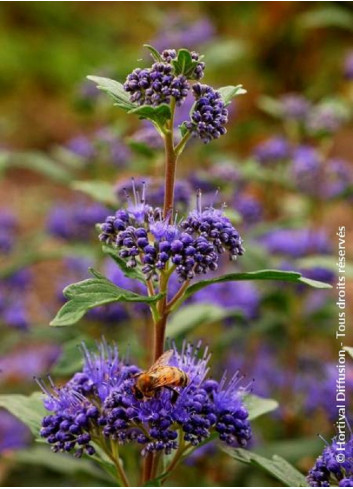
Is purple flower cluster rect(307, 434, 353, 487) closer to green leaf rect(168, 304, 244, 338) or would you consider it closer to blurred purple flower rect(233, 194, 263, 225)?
green leaf rect(168, 304, 244, 338)

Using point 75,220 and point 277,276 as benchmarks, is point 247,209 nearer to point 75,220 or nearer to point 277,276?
point 75,220

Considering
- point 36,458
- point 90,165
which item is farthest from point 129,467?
point 90,165

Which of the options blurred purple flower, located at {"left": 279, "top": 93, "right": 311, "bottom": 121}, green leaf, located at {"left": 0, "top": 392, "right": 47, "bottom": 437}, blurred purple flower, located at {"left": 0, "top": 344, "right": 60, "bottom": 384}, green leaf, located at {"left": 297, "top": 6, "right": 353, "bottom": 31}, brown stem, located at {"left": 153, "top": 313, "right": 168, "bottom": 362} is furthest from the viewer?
green leaf, located at {"left": 297, "top": 6, "right": 353, "bottom": 31}

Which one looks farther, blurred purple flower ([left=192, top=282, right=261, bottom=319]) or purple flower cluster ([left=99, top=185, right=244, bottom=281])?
blurred purple flower ([left=192, top=282, right=261, bottom=319])

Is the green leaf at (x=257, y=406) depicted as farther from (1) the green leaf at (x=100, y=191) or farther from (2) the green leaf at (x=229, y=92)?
(1) the green leaf at (x=100, y=191)

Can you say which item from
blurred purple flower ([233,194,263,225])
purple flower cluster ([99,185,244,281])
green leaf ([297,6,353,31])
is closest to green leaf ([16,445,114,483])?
purple flower cluster ([99,185,244,281])

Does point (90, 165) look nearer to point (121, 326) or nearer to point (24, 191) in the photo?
point (121, 326)

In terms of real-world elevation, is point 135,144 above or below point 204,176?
below
